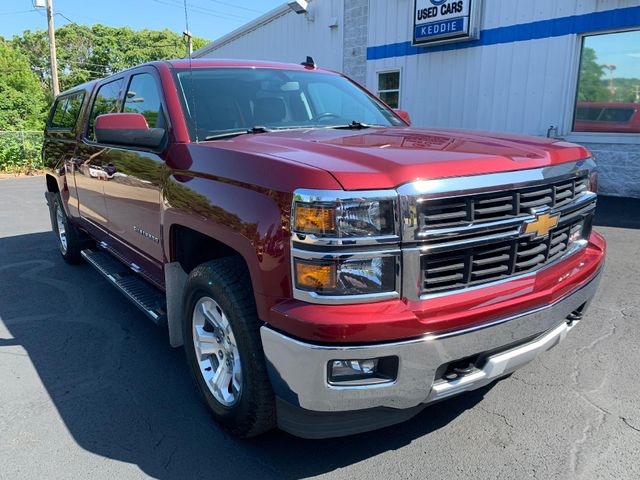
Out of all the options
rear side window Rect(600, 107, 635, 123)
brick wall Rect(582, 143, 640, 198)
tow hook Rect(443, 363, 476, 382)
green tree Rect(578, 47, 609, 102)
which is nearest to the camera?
tow hook Rect(443, 363, 476, 382)

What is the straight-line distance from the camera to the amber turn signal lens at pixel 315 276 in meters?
1.95

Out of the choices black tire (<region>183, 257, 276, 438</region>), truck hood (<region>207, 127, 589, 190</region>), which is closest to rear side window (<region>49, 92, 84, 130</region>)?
truck hood (<region>207, 127, 589, 190</region>)

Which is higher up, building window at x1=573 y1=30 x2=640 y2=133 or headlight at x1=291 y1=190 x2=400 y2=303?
building window at x1=573 y1=30 x2=640 y2=133

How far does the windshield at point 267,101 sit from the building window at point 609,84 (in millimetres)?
6528

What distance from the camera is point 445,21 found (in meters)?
10.3

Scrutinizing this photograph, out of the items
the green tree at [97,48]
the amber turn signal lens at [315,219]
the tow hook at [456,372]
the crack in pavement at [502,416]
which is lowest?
the crack in pavement at [502,416]

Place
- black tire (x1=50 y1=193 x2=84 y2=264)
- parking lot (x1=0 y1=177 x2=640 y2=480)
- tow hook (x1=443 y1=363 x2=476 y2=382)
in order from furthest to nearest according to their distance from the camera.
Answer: black tire (x1=50 y1=193 x2=84 y2=264)
parking lot (x1=0 y1=177 x2=640 y2=480)
tow hook (x1=443 y1=363 x2=476 y2=382)

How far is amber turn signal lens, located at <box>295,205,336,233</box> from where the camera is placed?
1.93 metres

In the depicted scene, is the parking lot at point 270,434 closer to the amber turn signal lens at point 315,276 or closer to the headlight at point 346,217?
the amber turn signal lens at point 315,276

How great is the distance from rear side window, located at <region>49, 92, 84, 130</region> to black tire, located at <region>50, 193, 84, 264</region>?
33.6 inches

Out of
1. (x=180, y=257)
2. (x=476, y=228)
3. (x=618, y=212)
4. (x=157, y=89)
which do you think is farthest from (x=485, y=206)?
(x=618, y=212)

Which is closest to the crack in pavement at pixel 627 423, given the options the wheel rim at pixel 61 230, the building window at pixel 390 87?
the wheel rim at pixel 61 230

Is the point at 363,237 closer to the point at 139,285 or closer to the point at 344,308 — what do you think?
the point at 344,308

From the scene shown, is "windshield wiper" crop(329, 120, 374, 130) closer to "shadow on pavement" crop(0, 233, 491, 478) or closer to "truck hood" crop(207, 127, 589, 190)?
"truck hood" crop(207, 127, 589, 190)
